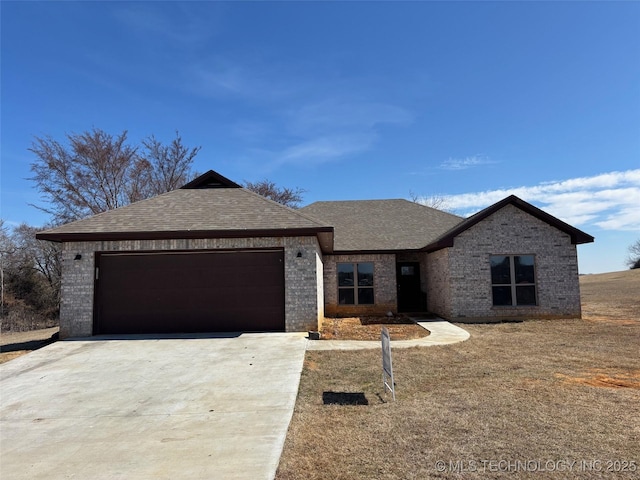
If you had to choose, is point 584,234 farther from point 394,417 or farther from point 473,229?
point 394,417

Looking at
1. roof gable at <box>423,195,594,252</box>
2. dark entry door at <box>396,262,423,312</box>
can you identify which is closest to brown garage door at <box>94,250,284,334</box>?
roof gable at <box>423,195,594,252</box>

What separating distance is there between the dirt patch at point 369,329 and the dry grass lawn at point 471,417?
2376mm

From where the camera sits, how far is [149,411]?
5715 mm

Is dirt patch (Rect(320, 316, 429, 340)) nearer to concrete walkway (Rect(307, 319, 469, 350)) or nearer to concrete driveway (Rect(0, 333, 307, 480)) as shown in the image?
concrete walkway (Rect(307, 319, 469, 350))

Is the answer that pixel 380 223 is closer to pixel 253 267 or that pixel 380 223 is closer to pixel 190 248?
pixel 253 267

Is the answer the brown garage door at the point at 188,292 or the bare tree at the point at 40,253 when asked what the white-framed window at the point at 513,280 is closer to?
the brown garage door at the point at 188,292

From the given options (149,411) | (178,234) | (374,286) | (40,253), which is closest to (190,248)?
(178,234)

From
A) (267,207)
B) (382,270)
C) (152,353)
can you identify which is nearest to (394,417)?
(152,353)

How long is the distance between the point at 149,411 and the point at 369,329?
8.44m

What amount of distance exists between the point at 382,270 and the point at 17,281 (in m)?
24.7

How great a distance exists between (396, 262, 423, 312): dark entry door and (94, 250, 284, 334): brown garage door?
315 inches

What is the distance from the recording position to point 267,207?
13805 millimetres

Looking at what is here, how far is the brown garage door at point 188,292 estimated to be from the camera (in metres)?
12.1

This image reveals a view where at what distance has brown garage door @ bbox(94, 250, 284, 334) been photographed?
476 inches
